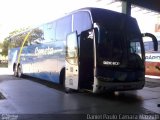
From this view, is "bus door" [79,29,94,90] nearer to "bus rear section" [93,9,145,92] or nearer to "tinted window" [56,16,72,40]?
"bus rear section" [93,9,145,92]

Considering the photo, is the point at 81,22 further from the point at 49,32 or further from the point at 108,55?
the point at 49,32

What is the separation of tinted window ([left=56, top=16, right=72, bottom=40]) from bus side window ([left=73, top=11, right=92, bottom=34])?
493 mm

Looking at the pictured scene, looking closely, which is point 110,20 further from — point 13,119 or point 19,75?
point 19,75

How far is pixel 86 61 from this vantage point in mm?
11672

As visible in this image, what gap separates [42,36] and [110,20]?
6.13m

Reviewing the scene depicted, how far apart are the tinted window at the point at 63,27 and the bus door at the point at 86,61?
1.58 m

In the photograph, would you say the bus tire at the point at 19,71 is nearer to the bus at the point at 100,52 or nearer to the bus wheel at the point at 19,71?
the bus wheel at the point at 19,71

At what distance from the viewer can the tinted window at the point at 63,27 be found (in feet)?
43.7

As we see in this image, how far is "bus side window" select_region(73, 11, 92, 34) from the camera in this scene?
1158 centimetres

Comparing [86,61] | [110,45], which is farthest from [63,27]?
[110,45]

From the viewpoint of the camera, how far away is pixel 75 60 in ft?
38.6

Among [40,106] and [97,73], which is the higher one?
[97,73]

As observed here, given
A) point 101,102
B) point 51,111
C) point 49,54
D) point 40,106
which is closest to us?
point 51,111

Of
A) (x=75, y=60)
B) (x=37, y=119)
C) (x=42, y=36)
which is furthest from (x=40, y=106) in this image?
(x=42, y=36)
